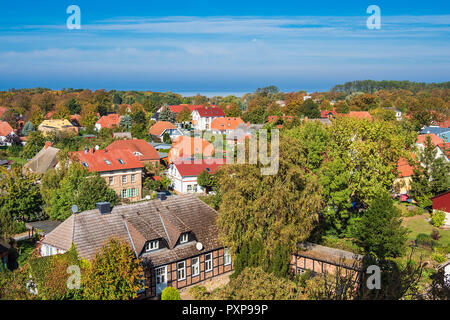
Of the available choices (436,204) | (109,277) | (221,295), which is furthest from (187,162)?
(221,295)

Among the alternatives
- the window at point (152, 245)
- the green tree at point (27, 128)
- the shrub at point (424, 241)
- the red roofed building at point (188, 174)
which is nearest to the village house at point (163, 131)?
the green tree at point (27, 128)

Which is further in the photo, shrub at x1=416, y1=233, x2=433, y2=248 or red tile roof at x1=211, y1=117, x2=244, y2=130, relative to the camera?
red tile roof at x1=211, y1=117, x2=244, y2=130

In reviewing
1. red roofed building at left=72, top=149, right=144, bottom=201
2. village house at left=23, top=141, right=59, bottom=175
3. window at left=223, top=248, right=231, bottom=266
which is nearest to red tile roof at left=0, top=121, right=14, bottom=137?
village house at left=23, top=141, right=59, bottom=175

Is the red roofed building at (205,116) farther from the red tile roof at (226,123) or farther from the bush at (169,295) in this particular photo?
the bush at (169,295)

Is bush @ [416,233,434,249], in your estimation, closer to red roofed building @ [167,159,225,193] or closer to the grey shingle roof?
the grey shingle roof

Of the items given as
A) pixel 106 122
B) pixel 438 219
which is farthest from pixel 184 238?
pixel 106 122
